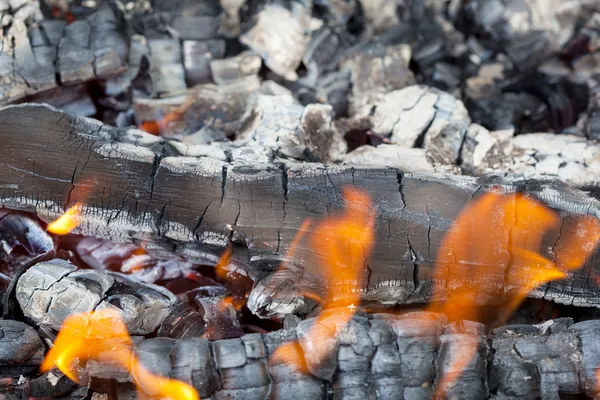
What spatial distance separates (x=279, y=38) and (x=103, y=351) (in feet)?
7.85

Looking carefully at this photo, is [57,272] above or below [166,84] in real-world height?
below

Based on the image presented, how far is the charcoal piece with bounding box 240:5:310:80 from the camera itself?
3.94 metres

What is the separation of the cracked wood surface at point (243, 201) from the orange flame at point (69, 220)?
0.03 meters

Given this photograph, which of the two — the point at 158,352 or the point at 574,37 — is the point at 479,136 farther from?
the point at 158,352

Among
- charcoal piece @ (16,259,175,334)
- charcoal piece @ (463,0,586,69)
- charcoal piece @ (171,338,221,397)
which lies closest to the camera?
charcoal piece @ (171,338,221,397)

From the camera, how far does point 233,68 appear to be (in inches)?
154

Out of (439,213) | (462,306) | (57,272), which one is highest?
(439,213)

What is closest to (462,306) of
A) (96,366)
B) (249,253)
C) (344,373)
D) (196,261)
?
(344,373)

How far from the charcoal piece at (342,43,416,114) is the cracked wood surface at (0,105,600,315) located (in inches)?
43.8

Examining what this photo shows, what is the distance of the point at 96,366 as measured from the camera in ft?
7.62

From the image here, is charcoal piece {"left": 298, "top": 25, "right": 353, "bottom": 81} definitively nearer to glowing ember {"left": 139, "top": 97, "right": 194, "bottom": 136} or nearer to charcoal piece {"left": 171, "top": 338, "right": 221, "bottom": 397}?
glowing ember {"left": 139, "top": 97, "right": 194, "bottom": 136}

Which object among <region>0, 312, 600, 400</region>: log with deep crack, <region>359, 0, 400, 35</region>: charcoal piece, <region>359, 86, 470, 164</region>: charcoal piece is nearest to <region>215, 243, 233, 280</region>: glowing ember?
<region>0, 312, 600, 400</region>: log with deep crack

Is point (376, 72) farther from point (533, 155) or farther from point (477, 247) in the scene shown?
point (477, 247)

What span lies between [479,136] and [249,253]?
5.23 feet
